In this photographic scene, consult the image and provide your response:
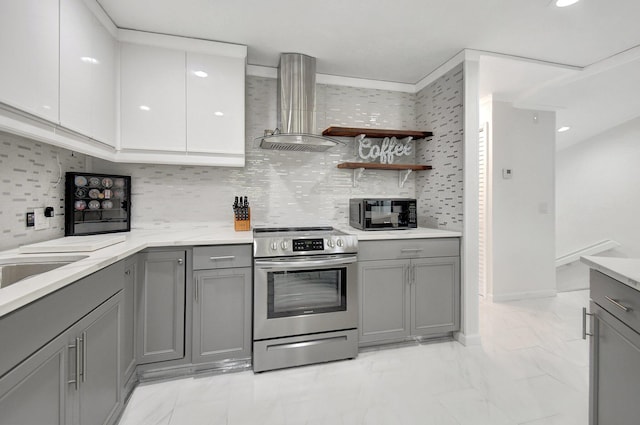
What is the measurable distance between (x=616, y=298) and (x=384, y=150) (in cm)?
208

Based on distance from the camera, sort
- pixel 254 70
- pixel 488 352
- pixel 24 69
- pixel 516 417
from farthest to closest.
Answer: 1. pixel 254 70
2. pixel 488 352
3. pixel 516 417
4. pixel 24 69

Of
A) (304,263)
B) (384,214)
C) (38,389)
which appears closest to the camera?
(38,389)

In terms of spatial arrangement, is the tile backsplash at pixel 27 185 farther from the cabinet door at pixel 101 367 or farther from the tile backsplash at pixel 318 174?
the cabinet door at pixel 101 367

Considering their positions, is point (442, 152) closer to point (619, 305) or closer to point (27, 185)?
point (619, 305)

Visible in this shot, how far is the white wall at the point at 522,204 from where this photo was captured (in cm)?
337

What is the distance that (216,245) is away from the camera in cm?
196

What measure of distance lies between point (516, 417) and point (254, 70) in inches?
124

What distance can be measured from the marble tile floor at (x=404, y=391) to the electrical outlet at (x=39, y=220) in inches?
45.1

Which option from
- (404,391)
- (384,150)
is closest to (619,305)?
(404,391)

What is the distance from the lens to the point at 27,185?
64.0 inches

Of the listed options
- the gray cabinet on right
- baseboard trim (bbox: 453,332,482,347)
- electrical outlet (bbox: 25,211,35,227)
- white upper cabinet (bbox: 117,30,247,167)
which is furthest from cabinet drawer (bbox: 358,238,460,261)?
electrical outlet (bbox: 25,211,35,227)

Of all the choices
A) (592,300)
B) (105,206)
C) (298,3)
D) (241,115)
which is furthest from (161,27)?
(592,300)

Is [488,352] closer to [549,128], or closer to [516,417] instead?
[516,417]

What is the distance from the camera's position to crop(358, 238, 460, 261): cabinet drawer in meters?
2.28
